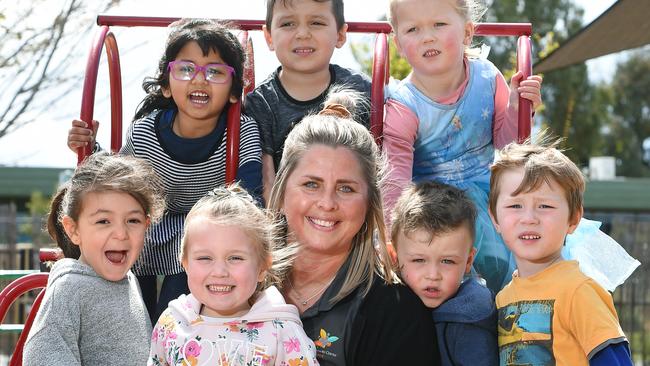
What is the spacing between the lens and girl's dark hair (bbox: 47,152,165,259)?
3449 millimetres

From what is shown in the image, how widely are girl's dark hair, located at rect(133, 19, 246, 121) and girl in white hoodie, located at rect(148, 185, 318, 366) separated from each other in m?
1.13

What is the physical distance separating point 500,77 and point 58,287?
2.21m

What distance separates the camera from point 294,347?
9.80ft

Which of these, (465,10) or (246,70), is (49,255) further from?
(465,10)

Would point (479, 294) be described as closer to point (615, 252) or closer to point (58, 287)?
point (615, 252)

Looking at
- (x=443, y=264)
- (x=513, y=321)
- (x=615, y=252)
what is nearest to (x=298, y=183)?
(x=443, y=264)

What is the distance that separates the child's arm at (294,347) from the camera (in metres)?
2.96

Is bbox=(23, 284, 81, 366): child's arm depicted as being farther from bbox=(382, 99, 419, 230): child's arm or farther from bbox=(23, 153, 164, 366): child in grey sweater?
bbox=(382, 99, 419, 230): child's arm

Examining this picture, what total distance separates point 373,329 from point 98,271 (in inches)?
39.8

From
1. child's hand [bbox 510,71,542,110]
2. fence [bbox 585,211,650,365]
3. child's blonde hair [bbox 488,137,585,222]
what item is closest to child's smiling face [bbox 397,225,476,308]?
child's blonde hair [bbox 488,137,585,222]

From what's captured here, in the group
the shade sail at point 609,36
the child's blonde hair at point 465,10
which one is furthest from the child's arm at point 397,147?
the shade sail at point 609,36

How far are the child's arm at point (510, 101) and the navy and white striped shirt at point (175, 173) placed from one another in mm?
1065

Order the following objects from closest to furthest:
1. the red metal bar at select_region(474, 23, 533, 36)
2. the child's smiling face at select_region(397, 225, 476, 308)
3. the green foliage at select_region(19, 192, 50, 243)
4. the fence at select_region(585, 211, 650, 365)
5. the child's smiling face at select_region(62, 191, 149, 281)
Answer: the child's smiling face at select_region(397, 225, 476, 308) → the child's smiling face at select_region(62, 191, 149, 281) → the red metal bar at select_region(474, 23, 533, 36) → the fence at select_region(585, 211, 650, 365) → the green foliage at select_region(19, 192, 50, 243)

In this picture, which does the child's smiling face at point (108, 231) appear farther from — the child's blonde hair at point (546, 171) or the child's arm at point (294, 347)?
the child's blonde hair at point (546, 171)
